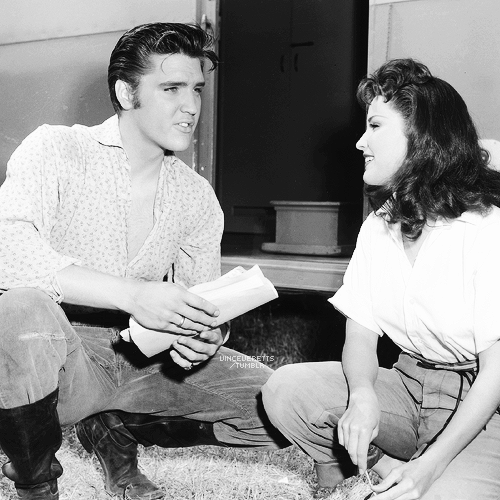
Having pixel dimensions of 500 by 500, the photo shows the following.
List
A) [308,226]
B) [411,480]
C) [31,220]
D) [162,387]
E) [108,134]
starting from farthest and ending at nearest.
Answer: [308,226], [108,134], [162,387], [31,220], [411,480]

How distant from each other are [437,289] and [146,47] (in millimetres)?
1127

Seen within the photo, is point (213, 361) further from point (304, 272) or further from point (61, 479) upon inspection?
point (304, 272)

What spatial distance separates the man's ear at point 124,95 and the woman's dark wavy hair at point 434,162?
781 millimetres

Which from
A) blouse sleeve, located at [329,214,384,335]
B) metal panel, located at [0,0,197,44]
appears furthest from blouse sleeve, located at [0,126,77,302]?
metal panel, located at [0,0,197,44]

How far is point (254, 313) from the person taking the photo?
3768 millimetres

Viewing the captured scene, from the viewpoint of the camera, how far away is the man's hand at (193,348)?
1.60m

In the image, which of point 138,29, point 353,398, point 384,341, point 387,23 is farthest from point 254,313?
point 353,398

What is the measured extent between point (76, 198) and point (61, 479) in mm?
824

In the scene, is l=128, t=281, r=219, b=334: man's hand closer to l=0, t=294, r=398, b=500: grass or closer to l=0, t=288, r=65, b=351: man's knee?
l=0, t=288, r=65, b=351: man's knee

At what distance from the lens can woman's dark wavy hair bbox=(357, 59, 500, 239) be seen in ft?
4.99

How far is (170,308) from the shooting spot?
146 centimetres

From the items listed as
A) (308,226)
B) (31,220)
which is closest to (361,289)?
(31,220)

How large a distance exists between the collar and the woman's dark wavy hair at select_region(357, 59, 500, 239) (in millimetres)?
787

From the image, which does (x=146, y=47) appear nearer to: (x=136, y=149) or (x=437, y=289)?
(x=136, y=149)
